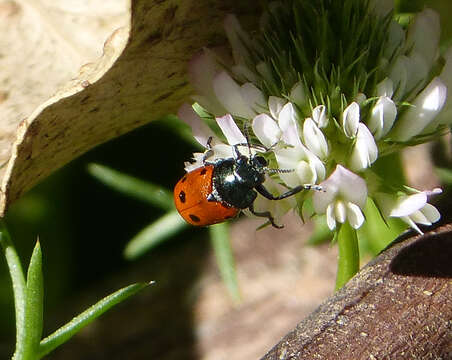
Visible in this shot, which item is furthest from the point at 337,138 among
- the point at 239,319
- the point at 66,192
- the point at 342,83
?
the point at 66,192

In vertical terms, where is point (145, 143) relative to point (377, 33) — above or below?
above

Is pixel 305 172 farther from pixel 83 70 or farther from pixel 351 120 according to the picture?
pixel 83 70

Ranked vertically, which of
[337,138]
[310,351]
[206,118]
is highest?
[206,118]

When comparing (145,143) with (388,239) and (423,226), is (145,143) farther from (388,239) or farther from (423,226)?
(423,226)

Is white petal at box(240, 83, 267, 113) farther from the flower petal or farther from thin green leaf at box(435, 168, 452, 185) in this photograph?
thin green leaf at box(435, 168, 452, 185)

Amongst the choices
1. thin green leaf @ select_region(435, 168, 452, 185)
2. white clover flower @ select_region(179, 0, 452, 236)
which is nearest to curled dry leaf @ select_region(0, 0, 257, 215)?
white clover flower @ select_region(179, 0, 452, 236)

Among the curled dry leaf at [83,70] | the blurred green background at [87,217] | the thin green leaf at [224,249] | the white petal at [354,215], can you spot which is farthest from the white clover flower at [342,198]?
the blurred green background at [87,217]
